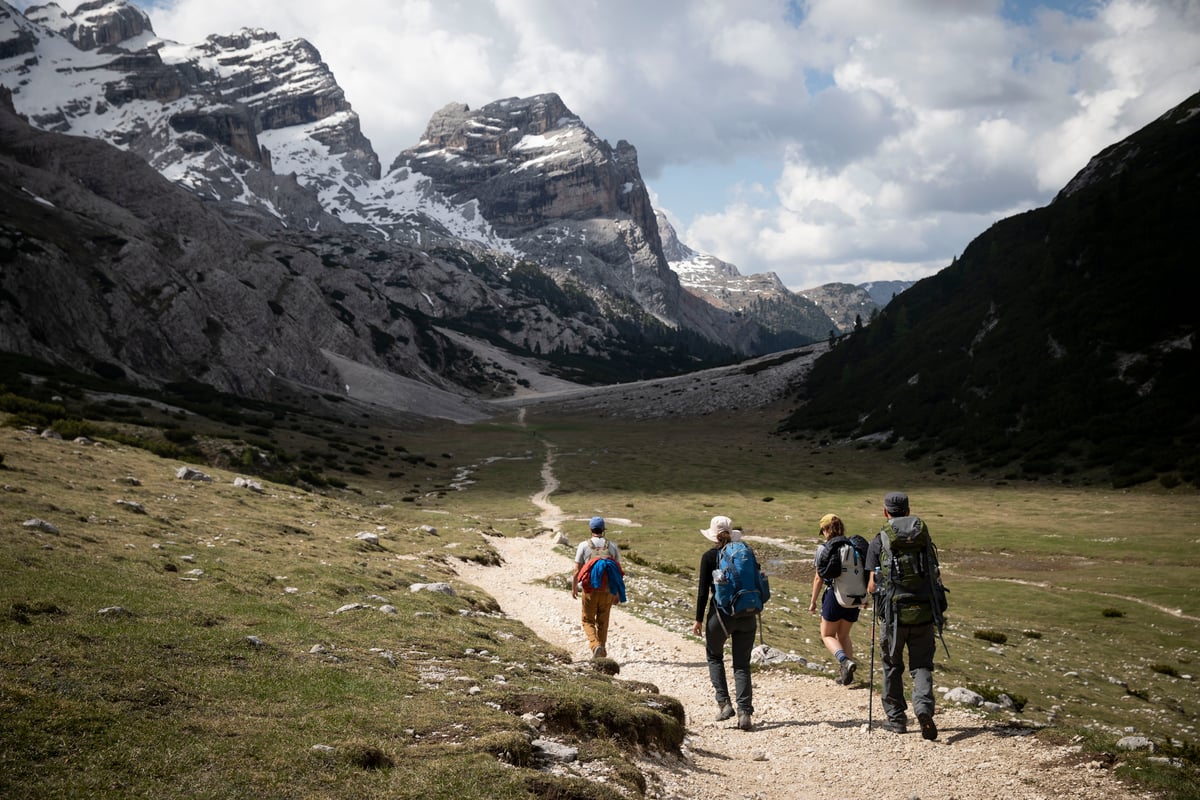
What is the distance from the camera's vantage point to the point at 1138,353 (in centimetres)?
7306

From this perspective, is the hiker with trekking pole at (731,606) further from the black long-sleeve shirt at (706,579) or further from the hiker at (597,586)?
the hiker at (597,586)

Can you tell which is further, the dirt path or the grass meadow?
the dirt path

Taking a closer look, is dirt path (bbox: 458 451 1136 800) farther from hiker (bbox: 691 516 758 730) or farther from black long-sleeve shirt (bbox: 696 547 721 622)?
black long-sleeve shirt (bbox: 696 547 721 622)

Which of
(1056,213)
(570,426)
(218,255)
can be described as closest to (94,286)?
(218,255)

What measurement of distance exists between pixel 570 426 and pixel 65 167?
129 m

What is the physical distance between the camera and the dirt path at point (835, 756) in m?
10.7

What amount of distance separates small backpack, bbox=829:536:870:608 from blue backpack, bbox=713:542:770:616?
2.92 metres

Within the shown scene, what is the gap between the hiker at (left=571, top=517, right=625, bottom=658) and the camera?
17.3 metres

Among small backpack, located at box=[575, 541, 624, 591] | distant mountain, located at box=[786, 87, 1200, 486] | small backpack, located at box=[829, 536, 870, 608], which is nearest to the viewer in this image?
small backpack, located at box=[829, 536, 870, 608]

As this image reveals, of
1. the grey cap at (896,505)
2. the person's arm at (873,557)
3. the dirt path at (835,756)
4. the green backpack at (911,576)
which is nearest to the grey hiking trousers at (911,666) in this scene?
the green backpack at (911,576)

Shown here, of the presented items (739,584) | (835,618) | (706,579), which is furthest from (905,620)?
(706,579)


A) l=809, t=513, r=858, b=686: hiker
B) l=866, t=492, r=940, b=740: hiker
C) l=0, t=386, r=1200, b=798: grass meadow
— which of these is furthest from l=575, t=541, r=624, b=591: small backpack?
l=866, t=492, r=940, b=740: hiker

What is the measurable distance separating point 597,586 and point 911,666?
725cm

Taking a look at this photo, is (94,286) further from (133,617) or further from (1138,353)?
(1138,353)
